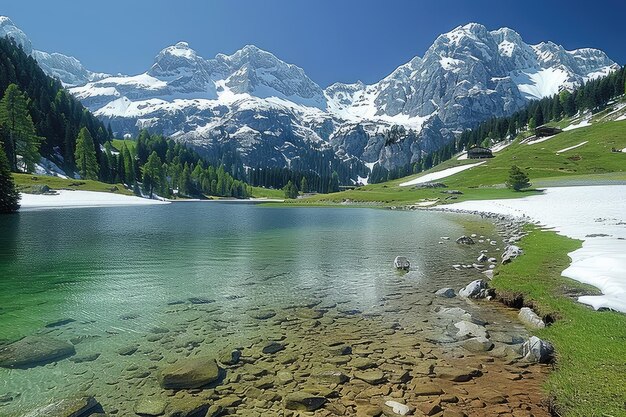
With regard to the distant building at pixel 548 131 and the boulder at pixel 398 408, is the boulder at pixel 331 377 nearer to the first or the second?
the boulder at pixel 398 408

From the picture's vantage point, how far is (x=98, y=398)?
9.88 meters

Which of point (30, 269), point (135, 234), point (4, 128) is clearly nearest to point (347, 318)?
point (30, 269)

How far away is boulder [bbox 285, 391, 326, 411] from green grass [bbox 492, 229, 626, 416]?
599cm

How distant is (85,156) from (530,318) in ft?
568

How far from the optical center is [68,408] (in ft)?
29.1

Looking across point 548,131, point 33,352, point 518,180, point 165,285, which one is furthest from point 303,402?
point 548,131

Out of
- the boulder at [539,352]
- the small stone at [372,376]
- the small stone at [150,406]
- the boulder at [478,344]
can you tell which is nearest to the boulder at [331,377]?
the small stone at [372,376]

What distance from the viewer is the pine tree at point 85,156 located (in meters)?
147

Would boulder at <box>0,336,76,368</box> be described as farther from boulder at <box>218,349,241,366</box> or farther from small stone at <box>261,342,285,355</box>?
small stone at <box>261,342,285,355</box>

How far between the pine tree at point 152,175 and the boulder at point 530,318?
18368 cm

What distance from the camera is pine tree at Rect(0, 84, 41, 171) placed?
11910 cm

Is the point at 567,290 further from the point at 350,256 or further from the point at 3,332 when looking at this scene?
the point at 3,332

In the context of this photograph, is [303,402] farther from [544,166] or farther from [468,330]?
[544,166]

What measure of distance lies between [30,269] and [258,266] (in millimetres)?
16727
